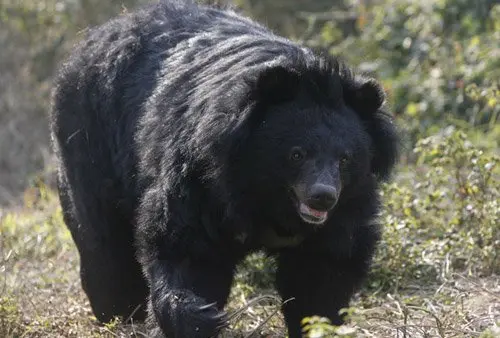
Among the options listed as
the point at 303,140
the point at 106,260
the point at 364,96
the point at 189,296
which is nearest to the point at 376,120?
the point at 364,96

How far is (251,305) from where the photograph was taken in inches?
174

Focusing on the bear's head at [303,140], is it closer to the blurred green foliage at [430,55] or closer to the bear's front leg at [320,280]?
the bear's front leg at [320,280]

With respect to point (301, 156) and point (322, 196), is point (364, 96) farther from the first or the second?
point (322, 196)

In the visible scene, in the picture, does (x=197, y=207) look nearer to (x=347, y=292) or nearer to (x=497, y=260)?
(x=347, y=292)

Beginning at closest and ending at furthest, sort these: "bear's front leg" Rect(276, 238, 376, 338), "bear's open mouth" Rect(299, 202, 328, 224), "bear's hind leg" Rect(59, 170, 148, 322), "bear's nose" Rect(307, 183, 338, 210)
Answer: "bear's nose" Rect(307, 183, 338, 210), "bear's open mouth" Rect(299, 202, 328, 224), "bear's front leg" Rect(276, 238, 376, 338), "bear's hind leg" Rect(59, 170, 148, 322)

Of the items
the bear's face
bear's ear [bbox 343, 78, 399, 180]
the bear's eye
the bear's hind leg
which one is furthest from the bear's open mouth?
the bear's hind leg

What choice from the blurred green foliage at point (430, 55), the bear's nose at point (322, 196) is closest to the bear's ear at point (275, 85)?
the bear's nose at point (322, 196)

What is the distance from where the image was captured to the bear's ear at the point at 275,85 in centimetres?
454

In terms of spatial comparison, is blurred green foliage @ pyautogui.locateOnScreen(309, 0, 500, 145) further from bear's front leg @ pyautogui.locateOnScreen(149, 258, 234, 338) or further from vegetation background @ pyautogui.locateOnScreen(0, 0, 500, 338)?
bear's front leg @ pyautogui.locateOnScreen(149, 258, 234, 338)

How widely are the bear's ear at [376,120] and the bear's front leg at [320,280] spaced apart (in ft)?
1.43

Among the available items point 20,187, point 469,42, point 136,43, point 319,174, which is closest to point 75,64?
point 136,43

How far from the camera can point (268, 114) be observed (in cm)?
464

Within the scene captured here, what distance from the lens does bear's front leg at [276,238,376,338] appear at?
15.9 ft

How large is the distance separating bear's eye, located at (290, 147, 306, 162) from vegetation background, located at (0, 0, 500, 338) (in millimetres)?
613
